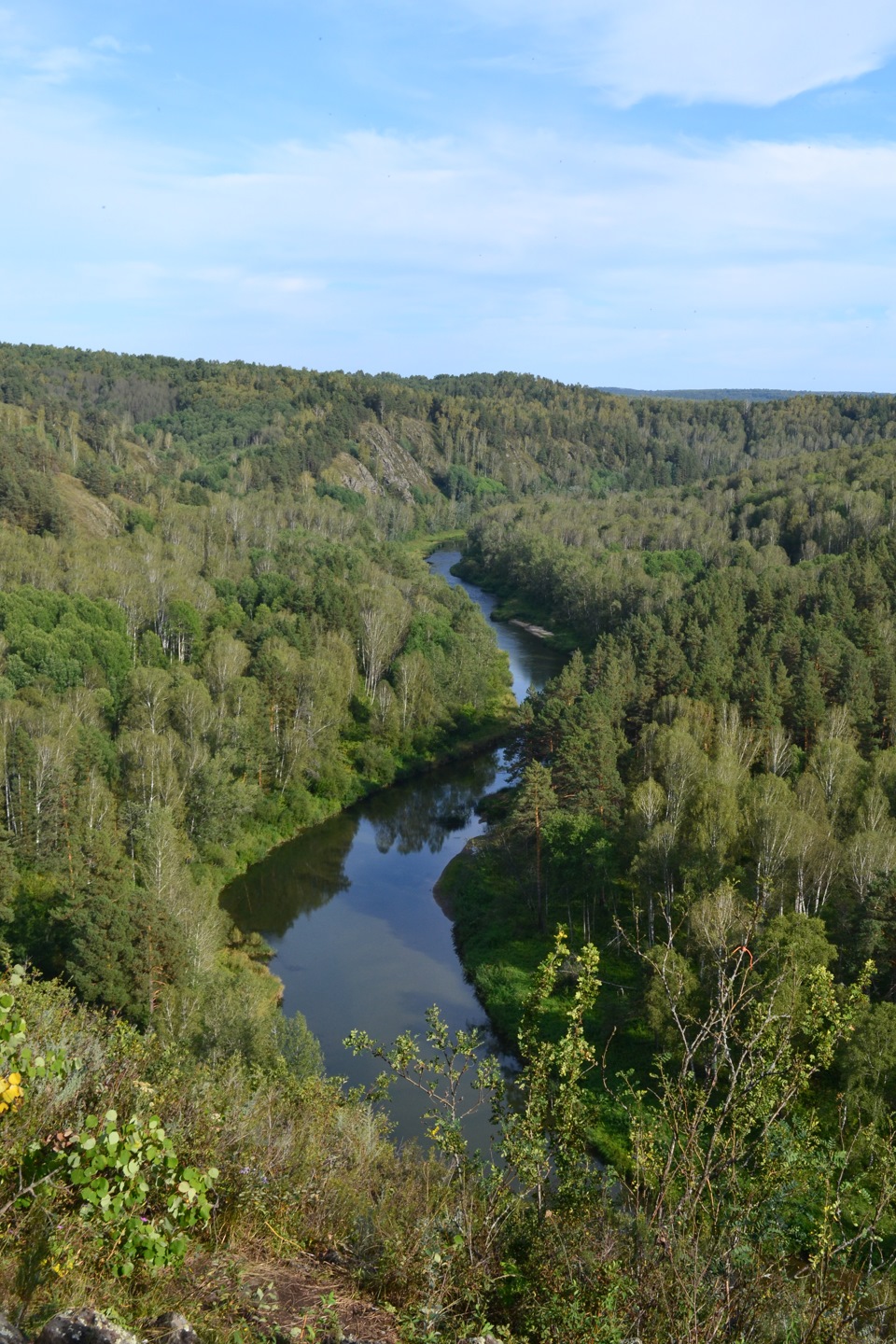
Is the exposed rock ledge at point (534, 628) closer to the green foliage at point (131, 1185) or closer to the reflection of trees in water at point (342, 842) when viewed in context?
the reflection of trees in water at point (342, 842)

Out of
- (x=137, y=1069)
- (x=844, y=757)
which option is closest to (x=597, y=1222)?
(x=137, y=1069)

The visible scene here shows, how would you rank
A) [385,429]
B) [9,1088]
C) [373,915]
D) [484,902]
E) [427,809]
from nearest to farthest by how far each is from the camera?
[9,1088] → [484,902] → [373,915] → [427,809] → [385,429]

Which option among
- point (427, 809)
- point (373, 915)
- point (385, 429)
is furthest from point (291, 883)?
point (385, 429)

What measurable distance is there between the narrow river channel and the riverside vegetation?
1.28 meters

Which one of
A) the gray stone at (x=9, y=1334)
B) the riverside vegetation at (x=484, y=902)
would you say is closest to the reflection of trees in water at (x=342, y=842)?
the riverside vegetation at (x=484, y=902)

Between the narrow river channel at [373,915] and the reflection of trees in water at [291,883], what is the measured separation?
0.05 m

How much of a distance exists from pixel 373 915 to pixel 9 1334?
3118 cm

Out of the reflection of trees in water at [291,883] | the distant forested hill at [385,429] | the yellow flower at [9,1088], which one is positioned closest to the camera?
the yellow flower at [9,1088]

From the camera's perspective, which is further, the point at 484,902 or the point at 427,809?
the point at 427,809

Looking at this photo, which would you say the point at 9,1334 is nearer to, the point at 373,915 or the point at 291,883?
the point at 373,915

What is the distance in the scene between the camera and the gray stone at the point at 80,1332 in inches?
197

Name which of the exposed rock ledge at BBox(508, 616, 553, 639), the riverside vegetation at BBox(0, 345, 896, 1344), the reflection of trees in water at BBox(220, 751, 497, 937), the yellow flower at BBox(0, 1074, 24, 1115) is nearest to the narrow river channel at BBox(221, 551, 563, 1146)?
the reflection of trees in water at BBox(220, 751, 497, 937)

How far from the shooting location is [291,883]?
38.2m

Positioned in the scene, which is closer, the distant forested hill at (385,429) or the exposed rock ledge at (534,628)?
the exposed rock ledge at (534,628)
